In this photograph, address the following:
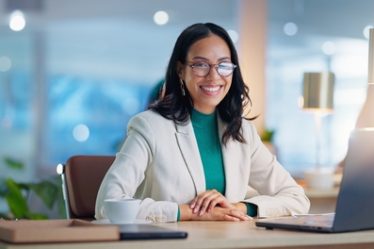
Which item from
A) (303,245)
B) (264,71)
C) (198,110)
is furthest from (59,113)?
(303,245)

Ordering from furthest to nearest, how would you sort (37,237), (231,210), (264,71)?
1. (264,71)
2. (231,210)
3. (37,237)

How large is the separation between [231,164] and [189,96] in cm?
26

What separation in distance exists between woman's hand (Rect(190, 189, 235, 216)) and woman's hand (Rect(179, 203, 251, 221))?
13mm

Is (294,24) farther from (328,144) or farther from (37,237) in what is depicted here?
(37,237)

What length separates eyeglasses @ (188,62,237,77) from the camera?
279 cm

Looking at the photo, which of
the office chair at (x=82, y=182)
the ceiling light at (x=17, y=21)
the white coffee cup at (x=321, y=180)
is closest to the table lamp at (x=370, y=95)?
the office chair at (x=82, y=182)

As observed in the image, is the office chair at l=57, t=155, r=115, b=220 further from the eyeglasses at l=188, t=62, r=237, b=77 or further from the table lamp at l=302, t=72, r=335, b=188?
the table lamp at l=302, t=72, r=335, b=188

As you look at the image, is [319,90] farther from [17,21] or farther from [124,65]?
[17,21]

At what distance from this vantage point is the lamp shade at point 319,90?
229 inches

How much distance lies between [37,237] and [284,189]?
1.26m

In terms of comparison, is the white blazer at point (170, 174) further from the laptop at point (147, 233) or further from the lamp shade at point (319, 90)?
the lamp shade at point (319, 90)

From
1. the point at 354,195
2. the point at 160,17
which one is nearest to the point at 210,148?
the point at 354,195

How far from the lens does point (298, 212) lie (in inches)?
110

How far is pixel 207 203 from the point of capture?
260 centimetres
